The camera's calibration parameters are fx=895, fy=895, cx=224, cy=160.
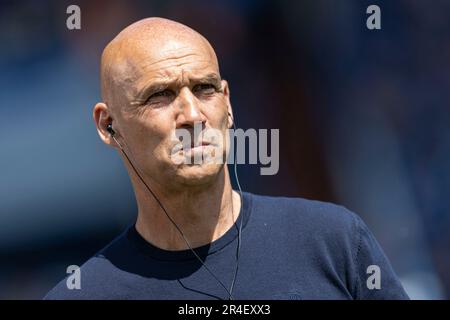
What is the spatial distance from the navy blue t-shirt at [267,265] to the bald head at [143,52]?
42 cm

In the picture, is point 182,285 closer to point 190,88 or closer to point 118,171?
point 190,88

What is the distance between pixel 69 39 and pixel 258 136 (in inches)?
35.7

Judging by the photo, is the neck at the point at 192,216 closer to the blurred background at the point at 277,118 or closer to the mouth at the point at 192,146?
the mouth at the point at 192,146

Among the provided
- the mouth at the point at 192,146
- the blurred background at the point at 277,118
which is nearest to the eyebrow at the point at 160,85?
the mouth at the point at 192,146

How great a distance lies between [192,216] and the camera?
2449mm

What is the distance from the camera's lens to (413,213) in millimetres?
3830

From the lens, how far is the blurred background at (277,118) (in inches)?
149

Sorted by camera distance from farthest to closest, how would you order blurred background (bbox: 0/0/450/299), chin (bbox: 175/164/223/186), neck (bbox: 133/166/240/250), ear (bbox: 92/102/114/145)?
blurred background (bbox: 0/0/450/299)
ear (bbox: 92/102/114/145)
neck (bbox: 133/166/240/250)
chin (bbox: 175/164/223/186)

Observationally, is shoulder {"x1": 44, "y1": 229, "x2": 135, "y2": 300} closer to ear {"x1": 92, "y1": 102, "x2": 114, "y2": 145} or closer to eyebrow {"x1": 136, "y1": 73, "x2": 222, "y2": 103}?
ear {"x1": 92, "y1": 102, "x2": 114, "y2": 145}

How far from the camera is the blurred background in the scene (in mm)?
3775

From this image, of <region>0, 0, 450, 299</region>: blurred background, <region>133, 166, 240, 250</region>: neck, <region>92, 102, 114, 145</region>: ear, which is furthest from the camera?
<region>0, 0, 450, 299</region>: blurred background

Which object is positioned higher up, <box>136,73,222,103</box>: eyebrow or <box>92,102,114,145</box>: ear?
<box>136,73,222,103</box>: eyebrow

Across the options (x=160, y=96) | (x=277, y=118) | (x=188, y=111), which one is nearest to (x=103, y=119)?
(x=160, y=96)

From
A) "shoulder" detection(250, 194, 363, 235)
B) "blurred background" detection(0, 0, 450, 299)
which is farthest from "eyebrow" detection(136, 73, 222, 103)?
"blurred background" detection(0, 0, 450, 299)
